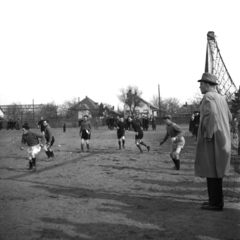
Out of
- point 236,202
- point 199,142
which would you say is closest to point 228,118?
point 199,142

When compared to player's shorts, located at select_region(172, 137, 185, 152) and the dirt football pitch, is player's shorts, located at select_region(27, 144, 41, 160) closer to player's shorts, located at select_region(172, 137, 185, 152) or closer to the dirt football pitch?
the dirt football pitch

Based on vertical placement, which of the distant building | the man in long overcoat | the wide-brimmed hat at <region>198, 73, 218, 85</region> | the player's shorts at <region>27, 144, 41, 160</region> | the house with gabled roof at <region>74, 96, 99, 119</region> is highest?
the house with gabled roof at <region>74, 96, 99, 119</region>

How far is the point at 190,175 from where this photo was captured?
31.4 ft

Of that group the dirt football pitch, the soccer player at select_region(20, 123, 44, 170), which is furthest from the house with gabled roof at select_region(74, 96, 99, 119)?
the dirt football pitch

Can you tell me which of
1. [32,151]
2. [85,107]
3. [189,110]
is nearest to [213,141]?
[32,151]

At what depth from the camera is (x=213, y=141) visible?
546 cm

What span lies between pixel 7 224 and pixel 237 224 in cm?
296

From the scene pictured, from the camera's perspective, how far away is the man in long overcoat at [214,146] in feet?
17.7

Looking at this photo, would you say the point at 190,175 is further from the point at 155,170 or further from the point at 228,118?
the point at 228,118

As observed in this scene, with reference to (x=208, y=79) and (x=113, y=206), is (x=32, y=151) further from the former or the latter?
(x=208, y=79)

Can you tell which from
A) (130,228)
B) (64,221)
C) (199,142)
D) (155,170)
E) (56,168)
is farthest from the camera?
(56,168)

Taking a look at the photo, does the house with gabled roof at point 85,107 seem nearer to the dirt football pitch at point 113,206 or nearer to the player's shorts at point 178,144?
the player's shorts at point 178,144

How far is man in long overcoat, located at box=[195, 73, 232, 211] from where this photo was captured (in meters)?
5.39

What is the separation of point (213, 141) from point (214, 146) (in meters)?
0.07
